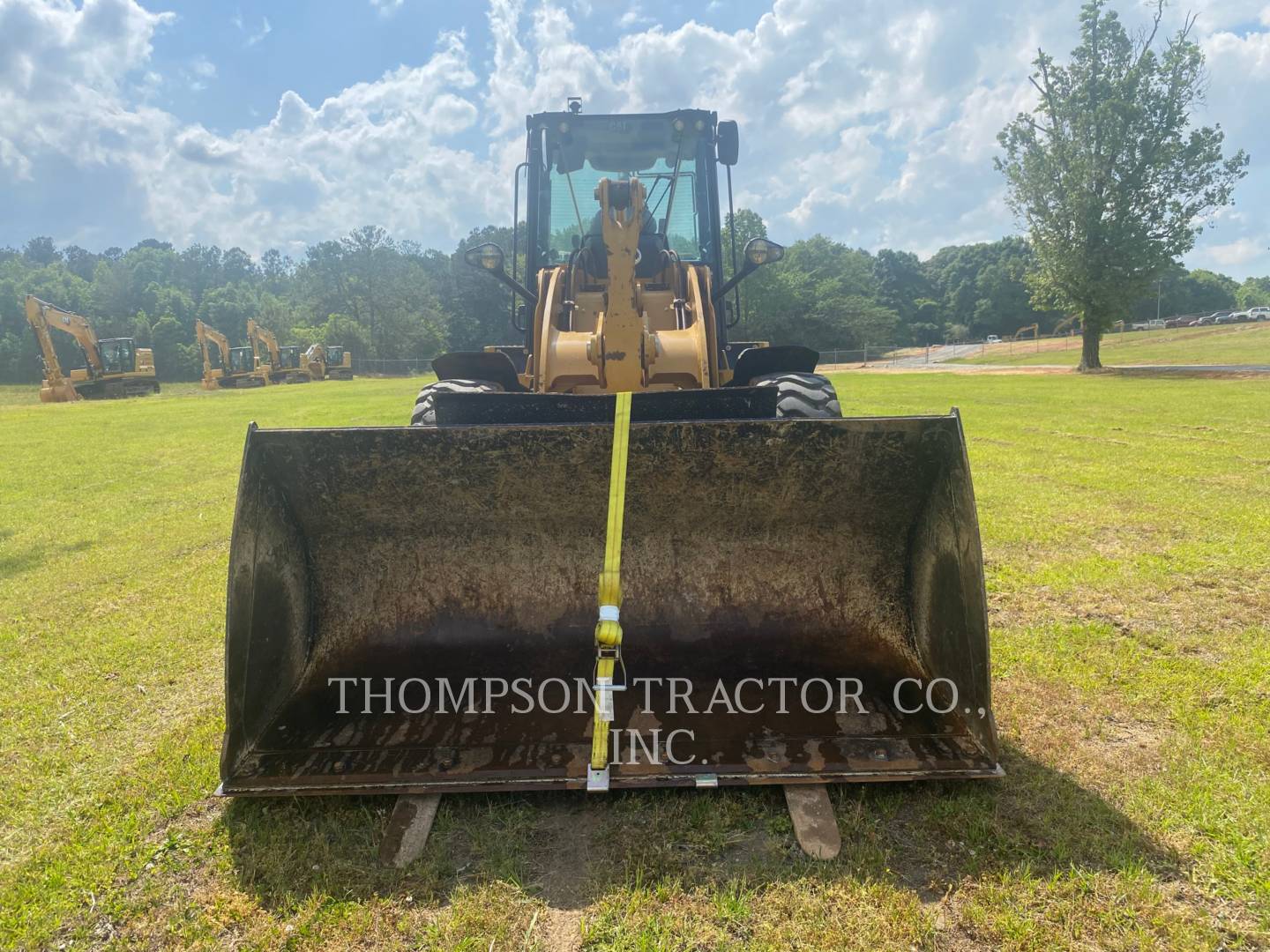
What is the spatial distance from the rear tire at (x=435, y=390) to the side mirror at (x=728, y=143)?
2503mm

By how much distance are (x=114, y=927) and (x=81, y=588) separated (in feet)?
11.8

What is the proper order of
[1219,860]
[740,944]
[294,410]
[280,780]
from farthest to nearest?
[294,410], [280,780], [1219,860], [740,944]

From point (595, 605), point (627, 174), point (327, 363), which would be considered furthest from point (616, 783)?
point (327, 363)

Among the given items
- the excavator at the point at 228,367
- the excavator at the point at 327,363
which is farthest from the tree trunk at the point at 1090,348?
the excavator at the point at 327,363

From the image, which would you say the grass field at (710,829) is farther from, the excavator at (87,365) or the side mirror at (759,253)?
the excavator at (87,365)

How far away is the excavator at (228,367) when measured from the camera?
3491 cm

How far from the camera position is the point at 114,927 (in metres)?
1.93

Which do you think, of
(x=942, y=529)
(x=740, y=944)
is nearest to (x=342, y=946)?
(x=740, y=944)

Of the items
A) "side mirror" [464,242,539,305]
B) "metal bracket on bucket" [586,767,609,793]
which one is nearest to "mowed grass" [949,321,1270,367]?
"side mirror" [464,242,539,305]

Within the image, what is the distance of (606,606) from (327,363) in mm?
49417

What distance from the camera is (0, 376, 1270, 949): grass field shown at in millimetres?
1885

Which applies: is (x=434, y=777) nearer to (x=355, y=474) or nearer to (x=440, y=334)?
(x=355, y=474)

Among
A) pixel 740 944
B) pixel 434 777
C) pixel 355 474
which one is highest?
pixel 355 474

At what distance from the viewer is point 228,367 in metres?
36.5
